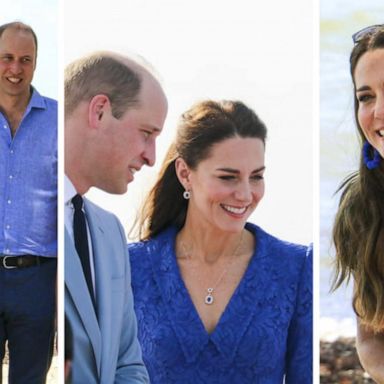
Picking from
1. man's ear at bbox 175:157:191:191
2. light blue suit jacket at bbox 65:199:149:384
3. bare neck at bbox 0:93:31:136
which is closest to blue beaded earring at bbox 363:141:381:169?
man's ear at bbox 175:157:191:191

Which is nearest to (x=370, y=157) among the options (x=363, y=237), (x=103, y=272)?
(x=363, y=237)

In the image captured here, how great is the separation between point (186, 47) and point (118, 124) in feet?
1.38

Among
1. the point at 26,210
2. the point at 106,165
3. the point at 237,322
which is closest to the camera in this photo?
the point at 237,322

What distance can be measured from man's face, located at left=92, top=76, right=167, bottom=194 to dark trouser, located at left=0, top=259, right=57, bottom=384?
2.00 ft

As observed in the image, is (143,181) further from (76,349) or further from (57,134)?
(76,349)

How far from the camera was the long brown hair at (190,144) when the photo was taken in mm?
3781

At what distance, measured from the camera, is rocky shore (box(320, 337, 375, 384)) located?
4.05 metres

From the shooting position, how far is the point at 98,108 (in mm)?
3844

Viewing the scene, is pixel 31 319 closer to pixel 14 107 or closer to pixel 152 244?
pixel 152 244

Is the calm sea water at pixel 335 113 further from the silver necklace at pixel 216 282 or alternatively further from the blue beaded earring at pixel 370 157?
the silver necklace at pixel 216 282

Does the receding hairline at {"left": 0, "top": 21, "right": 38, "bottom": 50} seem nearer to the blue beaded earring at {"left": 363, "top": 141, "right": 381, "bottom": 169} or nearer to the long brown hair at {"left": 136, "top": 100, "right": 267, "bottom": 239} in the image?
the long brown hair at {"left": 136, "top": 100, "right": 267, "bottom": 239}

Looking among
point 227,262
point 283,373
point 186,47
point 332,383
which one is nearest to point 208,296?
point 227,262

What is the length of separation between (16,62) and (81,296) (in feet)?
3.56

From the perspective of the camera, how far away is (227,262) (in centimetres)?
384
